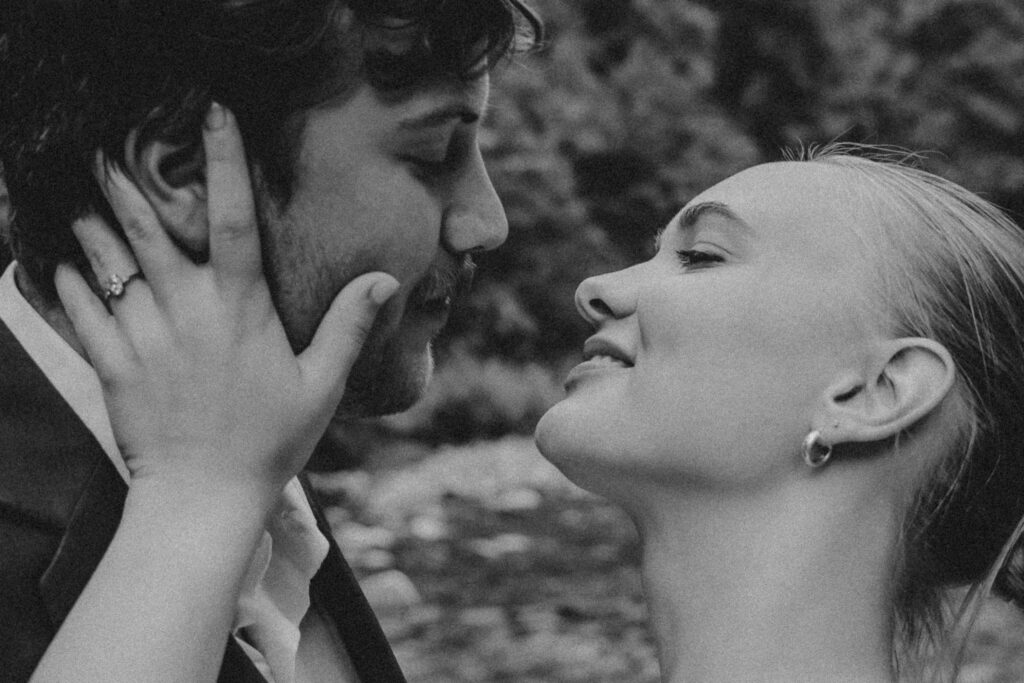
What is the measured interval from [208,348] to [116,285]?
7.4 inches

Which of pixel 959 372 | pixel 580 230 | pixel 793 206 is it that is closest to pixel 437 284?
pixel 793 206

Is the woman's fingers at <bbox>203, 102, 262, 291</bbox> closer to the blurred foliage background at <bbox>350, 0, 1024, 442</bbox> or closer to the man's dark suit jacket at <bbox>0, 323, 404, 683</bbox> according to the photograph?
the man's dark suit jacket at <bbox>0, 323, 404, 683</bbox>

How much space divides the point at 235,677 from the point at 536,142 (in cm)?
539

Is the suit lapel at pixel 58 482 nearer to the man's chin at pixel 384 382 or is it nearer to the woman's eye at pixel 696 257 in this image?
the man's chin at pixel 384 382

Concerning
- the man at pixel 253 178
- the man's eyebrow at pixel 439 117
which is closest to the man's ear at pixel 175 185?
the man at pixel 253 178

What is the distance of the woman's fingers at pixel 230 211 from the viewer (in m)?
2.00

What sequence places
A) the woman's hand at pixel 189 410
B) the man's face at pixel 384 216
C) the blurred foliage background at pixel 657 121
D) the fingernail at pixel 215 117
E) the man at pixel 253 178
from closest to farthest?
the woman's hand at pixel 189 410 < the man at pixel 253 178 < the fingernail at pixel 215 117 < the man's face at pixel 384 216 < the blurred foliage background at pixel 657 121

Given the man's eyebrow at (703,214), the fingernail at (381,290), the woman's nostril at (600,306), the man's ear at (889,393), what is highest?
the man's eyebrow at (703,214)

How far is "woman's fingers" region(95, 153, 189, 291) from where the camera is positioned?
1.98 metres

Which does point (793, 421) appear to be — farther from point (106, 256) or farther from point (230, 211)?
point (106, 256)

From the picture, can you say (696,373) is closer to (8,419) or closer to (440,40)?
(440,40)

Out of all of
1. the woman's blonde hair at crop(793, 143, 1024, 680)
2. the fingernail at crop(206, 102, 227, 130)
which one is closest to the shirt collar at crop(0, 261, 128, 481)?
the fingernail at crop(206, 102, 227, 130)

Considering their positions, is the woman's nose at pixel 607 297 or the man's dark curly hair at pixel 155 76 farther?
the woman's nose at pixel 607 297

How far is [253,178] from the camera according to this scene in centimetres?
217
